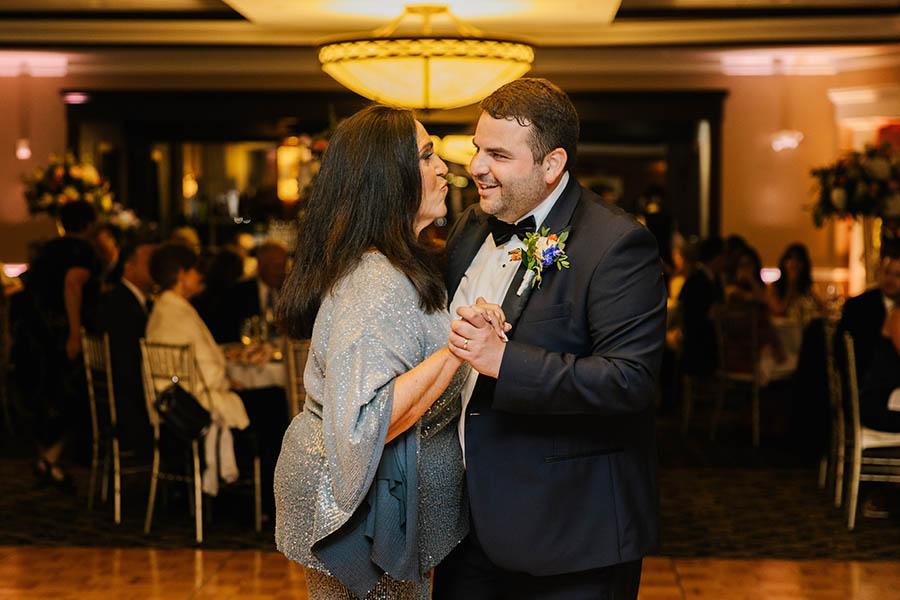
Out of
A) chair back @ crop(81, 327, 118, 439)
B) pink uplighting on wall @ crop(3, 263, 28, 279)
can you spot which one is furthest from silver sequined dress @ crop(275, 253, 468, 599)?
pink uplighting on wall @ crop(3, 263, 28, 279)

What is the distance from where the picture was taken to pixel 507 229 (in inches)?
92.5

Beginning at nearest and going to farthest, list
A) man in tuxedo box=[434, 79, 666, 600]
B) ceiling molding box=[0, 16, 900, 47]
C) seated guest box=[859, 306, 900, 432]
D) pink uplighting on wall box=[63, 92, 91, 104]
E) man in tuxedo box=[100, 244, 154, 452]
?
man in tuxedo box=[434, 79, 666, 600] → seated guest box=[859, 306, 900, 432] → man in tuxedo box=[100, 244, 154, 452] → ceiling molding box=[0, 16, 900, 47] → pink uplighting on wall box=[63, 92, 91, 104]

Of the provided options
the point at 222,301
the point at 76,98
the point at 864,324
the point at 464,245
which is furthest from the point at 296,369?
the point at 76,98

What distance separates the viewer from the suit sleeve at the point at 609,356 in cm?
208

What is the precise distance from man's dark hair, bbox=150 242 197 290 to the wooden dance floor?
4.47 feet

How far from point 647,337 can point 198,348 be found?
12.3ft

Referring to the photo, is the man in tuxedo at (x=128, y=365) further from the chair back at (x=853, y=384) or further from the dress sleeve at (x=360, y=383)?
the dress sleeve at (x=360, y=383)

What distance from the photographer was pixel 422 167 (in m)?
2.22

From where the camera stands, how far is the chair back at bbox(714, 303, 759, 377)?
25.6ft

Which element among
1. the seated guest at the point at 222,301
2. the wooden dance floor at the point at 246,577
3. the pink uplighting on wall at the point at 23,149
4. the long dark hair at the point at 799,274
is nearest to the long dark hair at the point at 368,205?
the wooden dance floor at the point at 246,577

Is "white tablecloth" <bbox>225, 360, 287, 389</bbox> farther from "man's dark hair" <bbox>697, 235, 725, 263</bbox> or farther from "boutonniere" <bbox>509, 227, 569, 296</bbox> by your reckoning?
"man's dark hair" <bbox>697, 235, 725, 263</bbox>

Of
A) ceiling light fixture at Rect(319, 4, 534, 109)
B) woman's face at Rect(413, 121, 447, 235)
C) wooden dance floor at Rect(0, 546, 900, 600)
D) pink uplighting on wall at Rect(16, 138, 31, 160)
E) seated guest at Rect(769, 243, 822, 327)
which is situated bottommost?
wooden dance floor at Rect(0, 546, 900, 600)

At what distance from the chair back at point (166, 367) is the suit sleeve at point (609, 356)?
3502mm

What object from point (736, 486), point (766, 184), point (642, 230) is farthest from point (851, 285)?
point (642, 230)
